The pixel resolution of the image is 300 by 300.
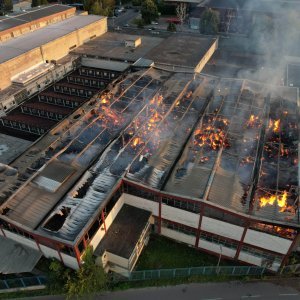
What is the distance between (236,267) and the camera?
29297 mm

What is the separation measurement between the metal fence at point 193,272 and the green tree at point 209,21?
216 ft

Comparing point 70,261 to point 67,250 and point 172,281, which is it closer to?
point 67,250

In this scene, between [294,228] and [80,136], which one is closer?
[294,228]

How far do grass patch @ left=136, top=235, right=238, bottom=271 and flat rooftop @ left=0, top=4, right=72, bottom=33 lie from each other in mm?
55170

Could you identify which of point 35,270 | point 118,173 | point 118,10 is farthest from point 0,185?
point 118,10

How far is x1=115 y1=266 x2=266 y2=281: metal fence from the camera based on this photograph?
29.2m

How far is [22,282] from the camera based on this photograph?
28109 mm

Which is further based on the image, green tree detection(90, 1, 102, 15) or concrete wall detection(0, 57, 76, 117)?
green tree detection(90, 1, 102, 15)

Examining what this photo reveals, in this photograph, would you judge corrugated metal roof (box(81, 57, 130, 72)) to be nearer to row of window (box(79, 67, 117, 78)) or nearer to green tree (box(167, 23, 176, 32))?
row of window (box(79, 67, 117, 78))

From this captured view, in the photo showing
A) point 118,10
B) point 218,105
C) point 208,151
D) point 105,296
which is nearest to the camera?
point 105,296

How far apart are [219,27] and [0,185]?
72.8 metres

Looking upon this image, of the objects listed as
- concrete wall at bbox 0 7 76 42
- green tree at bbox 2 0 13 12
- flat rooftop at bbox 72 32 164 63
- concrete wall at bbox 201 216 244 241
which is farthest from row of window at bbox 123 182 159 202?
green tree at bbox 2 0 13 12

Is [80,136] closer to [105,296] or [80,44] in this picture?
[105,296]

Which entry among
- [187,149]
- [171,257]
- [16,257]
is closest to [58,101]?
[187,149]
